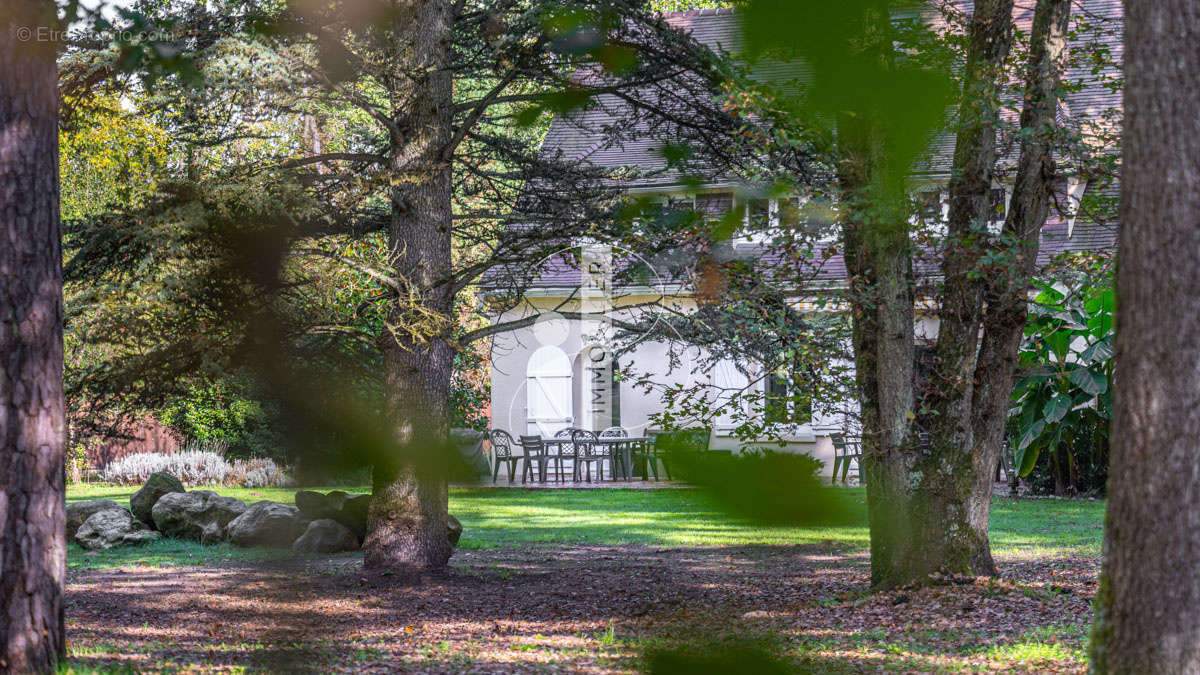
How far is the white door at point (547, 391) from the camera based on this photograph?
13.4 metres

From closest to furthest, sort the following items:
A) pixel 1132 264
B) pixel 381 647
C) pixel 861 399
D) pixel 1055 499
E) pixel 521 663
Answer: pixel 1132 264, pixel 521 663, pixel 381 647, pixel 861 399, pixel 1055 499

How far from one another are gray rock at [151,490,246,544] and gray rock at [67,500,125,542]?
534mm

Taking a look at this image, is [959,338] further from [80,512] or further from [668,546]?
[80,512]

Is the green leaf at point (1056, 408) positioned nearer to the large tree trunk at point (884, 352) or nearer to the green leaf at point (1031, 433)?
the green leaf at point (1031, 433)

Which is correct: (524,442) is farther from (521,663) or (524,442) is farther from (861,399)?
(521,663)

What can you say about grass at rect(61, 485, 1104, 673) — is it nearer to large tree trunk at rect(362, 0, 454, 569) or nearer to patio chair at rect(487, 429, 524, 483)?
patio chair at rect(487, 429, 524, 483)

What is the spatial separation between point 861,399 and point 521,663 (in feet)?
10.6

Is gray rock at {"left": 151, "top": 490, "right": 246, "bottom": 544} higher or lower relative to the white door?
lower

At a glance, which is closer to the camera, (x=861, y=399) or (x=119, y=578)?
(x=861, y=399)

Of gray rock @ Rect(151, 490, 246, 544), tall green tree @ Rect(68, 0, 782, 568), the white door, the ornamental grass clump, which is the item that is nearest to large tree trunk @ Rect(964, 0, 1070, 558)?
tall green tree @ Rect(68, 0, 782, 568)

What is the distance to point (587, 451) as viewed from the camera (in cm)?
1712

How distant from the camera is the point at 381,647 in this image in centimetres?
667

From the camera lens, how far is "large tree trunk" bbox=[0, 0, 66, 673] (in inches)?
193

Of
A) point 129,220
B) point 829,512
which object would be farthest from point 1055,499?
point 829,512
